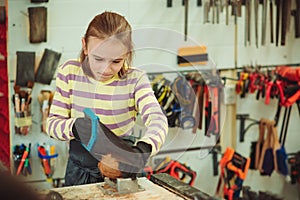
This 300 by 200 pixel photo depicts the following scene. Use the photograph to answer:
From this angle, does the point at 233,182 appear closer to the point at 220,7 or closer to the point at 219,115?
the point at 219,115

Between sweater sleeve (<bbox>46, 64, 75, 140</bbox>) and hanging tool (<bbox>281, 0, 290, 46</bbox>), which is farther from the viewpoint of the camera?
hanging tool (<bbox>281, 0, 290, 46</bbox>)

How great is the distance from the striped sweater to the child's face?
27 millimetres

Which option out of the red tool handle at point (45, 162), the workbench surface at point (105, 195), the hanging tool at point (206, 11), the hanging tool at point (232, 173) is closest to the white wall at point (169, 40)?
the hanging tool at point (206, 11)

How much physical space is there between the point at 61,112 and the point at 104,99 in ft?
0.47

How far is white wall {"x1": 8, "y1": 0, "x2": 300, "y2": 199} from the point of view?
271 centimetres

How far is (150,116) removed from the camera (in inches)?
58.8

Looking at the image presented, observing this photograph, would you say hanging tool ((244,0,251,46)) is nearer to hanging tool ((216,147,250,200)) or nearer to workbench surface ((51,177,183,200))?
hanging tool ((216,147,250,200))

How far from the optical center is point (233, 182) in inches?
120

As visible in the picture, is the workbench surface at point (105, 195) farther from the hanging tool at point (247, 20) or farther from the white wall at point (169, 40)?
the hanging tool at point (247, 20)

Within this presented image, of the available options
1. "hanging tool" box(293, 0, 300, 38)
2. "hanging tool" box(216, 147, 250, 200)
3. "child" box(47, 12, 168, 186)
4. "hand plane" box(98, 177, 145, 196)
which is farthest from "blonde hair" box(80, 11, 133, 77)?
"hanging tool" box(293, 0, 300, 38)

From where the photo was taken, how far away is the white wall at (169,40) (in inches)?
106

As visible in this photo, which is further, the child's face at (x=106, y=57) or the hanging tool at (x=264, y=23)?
the hanging tool at (x=264, y=23)

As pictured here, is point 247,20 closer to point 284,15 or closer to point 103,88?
point 284,15

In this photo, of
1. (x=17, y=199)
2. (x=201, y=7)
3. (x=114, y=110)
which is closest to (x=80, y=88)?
(x=114, y=110)
